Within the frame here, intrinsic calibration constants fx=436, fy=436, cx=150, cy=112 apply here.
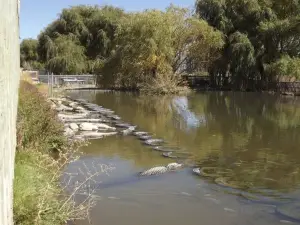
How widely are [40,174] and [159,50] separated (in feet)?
97.7

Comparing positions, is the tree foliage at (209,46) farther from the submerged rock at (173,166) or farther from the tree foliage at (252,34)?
the submerged rock at (173,166)

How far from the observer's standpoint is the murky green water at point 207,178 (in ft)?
21.4

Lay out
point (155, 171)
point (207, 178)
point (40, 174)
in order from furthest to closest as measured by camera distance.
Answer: point (155, 171), point (207, 178), point (40, 174)

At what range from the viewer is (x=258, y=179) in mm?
8602

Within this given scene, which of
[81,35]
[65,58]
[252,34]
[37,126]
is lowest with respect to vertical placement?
[37,126]

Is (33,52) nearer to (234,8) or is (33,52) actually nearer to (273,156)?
(234,8)

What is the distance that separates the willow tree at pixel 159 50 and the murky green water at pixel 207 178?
59.6ft

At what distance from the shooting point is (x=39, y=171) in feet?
20.1

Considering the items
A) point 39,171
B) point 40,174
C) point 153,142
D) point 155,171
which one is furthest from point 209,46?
point 40,174

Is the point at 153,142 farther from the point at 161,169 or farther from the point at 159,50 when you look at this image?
the point at 159,50

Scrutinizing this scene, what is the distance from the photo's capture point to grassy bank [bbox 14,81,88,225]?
15.0ft

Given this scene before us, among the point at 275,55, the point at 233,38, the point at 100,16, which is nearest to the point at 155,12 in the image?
the point at 233,38

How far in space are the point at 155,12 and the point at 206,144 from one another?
24.4m

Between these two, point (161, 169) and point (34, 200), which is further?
point (161, 169)
